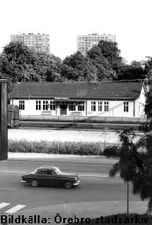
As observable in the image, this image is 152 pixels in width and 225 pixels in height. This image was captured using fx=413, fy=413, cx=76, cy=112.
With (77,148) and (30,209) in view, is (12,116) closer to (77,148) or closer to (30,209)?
(30,209)

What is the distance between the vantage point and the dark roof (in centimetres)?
5544

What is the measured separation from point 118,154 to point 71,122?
38.5 meters

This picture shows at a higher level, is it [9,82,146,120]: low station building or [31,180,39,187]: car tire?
[9,82,146,120]: low station building

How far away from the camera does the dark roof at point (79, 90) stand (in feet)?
182

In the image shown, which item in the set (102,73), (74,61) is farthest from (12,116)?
(102,73)

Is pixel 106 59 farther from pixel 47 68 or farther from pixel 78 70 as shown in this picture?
pixel 47 68

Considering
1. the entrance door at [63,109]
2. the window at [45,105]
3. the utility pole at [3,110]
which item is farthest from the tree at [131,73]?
the utility pole at [3,110]

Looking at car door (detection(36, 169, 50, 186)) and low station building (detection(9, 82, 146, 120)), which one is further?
low station building (detection(9, 82, 146, 120))

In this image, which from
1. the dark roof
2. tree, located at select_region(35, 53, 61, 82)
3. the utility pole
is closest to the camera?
the utility pole

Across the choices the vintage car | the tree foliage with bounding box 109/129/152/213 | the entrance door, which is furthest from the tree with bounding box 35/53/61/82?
the tree foliage with bounding box 109/129/152/213

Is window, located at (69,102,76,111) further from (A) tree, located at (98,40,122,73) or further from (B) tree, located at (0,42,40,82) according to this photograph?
(A) tree, located at (98,40,122,73)

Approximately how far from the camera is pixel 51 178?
21797 millimetres

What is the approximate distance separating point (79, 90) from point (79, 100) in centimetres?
280

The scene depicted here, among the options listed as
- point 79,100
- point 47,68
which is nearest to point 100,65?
point 47,68
